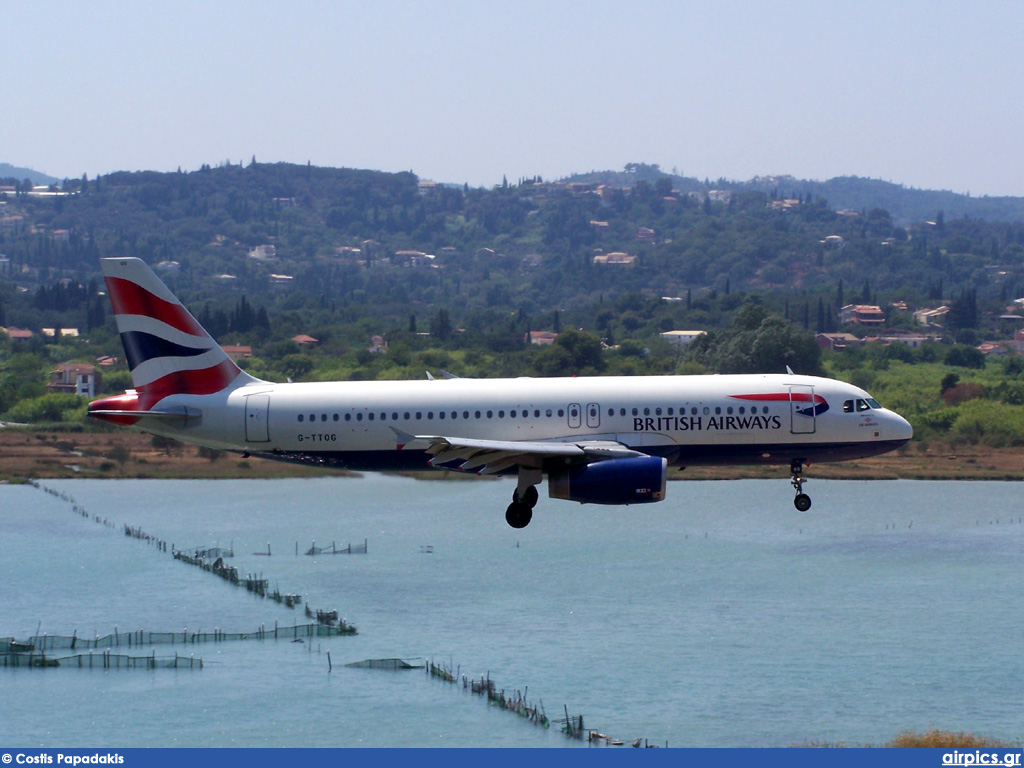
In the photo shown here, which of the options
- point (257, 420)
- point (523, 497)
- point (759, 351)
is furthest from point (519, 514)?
point (759, 351)

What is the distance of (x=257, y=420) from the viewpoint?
58406 millimetres

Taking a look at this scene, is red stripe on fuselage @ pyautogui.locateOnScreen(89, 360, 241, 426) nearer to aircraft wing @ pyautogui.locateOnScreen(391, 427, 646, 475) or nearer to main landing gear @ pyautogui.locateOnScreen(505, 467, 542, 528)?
aircraft wing @ pyautogui.locateOnScreen(391, 427, 646, 475)

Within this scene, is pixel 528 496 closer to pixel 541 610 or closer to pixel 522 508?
pixel 522 508

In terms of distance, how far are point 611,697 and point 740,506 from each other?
192 feet

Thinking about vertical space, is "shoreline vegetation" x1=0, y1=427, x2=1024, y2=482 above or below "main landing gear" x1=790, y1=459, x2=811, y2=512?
below

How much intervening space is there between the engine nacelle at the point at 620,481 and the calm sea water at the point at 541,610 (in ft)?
88.6

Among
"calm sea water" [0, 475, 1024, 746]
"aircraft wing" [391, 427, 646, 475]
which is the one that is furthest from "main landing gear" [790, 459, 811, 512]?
"calm sea water" [0, 475, 1024, 746]

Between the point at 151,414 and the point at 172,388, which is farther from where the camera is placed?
the point at 172,388

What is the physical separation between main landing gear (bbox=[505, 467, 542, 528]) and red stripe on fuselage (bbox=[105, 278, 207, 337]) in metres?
16.1

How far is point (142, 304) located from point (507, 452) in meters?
19.1

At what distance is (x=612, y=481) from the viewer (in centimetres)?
5325

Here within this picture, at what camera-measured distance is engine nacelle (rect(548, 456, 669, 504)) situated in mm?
Answer: 53062

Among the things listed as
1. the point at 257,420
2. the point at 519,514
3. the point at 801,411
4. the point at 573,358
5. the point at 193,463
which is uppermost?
the point at 573,358
